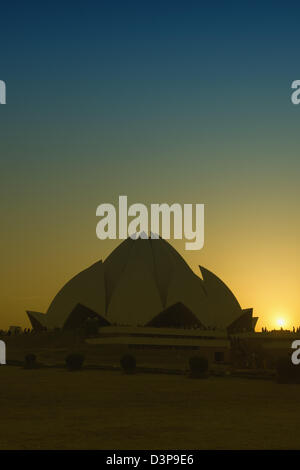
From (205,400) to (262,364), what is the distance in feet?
36.2

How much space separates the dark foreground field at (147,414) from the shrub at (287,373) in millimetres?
482

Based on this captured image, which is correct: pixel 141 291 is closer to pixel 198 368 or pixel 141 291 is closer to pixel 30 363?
pixel 30 363

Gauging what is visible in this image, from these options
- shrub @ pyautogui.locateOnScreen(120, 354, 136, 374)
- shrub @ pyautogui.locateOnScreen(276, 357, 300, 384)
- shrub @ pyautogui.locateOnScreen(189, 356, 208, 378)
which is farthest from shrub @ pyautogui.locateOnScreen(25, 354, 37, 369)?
shrub @ pyautogui.locateOnScreen(276, 357, 300, 384)

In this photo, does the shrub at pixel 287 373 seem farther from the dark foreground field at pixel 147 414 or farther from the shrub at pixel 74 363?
the shrub at pixel 74 363

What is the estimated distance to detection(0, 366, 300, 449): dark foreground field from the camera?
962 centimetres

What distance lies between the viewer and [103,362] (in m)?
29.6

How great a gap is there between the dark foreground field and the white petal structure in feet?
78.8

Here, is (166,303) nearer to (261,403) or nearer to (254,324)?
(254,324)

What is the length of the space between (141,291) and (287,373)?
26.1m

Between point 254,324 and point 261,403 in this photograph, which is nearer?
point 261,403

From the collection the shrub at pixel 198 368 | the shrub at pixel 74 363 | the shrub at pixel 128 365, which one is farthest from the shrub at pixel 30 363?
the shrub at pixel 198 368

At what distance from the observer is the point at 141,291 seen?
45406mm

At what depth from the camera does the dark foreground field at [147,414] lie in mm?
9617
